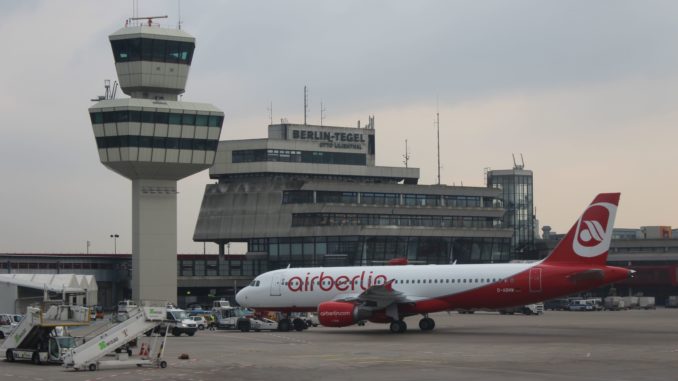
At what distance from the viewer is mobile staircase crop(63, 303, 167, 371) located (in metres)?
37.8

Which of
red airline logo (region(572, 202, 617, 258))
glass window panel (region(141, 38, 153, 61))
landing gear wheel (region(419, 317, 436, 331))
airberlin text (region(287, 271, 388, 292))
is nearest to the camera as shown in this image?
red airline logo (region(572, 202, 617, 258))

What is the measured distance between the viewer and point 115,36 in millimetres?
98375

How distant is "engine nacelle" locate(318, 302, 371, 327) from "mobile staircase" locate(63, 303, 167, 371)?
18.2 meters

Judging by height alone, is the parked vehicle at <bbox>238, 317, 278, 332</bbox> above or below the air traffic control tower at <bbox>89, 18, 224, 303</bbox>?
below

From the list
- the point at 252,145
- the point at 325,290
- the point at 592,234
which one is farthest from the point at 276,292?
the point at 252,145

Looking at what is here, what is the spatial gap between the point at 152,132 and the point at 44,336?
5913cm

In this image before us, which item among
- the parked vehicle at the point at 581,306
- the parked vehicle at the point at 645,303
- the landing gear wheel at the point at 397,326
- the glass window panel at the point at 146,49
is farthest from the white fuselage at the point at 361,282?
the parked vehicle at the point at 645,303

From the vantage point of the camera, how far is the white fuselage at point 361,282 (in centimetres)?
5875

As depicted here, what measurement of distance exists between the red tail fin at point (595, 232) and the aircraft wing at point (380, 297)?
976 cm

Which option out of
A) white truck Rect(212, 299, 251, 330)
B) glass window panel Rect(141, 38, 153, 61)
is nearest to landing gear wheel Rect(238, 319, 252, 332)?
white truck Rect(212, 299, 251, 330)

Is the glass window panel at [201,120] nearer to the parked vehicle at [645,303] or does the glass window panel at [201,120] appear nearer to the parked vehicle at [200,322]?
the parked vehicle at [200,322]

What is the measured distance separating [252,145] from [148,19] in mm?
25818

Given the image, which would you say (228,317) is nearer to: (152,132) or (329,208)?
(152,132)

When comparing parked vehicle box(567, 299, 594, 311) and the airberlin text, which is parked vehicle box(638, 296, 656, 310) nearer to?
parked vehicle box(567, 299, 594, 311)
